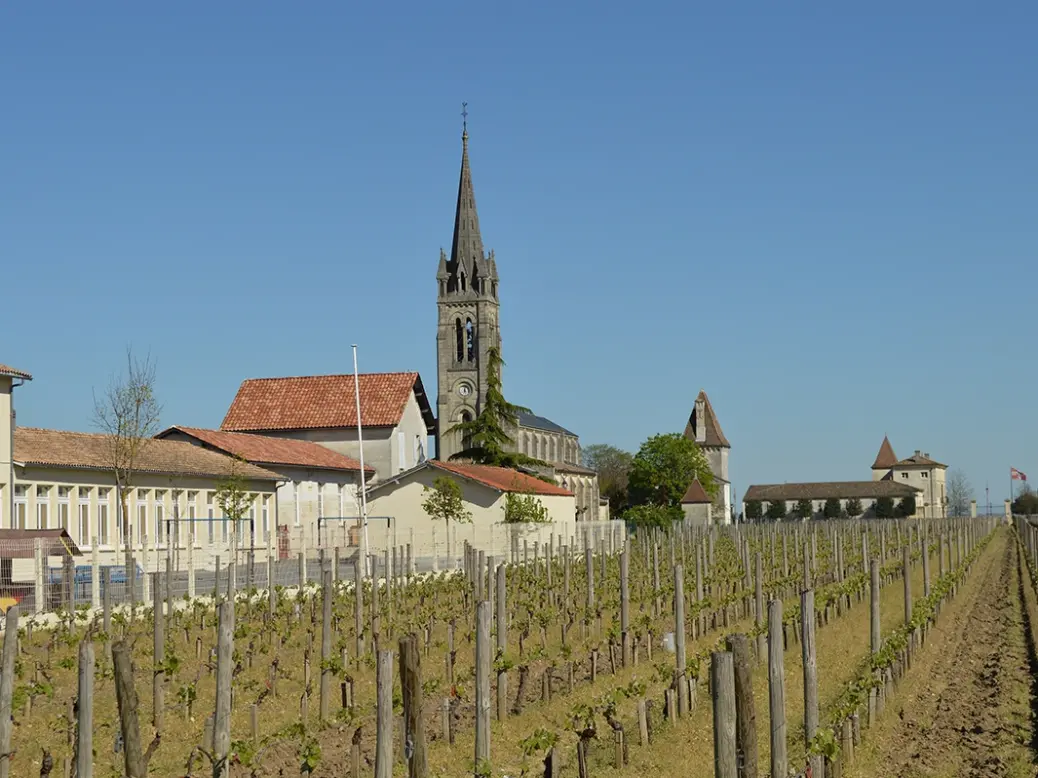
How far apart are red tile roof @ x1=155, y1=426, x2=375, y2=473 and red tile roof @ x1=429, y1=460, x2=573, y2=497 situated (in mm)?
5668

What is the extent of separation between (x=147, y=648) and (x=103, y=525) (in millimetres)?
21820

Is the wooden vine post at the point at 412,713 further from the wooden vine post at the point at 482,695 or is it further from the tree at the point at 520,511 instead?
the tree at the point at 520,511

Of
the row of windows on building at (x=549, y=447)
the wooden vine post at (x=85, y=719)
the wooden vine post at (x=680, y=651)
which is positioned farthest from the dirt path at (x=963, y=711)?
the row of windows on building at (x=549, y=447)

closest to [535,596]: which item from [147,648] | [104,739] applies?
[147,648]

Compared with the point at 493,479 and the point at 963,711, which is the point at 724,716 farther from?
the point at 493,479

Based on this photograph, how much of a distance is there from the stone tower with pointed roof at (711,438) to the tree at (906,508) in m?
18.7

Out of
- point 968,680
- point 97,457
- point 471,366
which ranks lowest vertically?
point 968,680

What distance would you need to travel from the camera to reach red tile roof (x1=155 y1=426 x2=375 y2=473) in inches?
2188

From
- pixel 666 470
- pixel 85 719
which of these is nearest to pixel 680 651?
pixel 85 719

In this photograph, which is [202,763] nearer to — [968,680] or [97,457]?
[968,680]

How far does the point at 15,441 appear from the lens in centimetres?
4138

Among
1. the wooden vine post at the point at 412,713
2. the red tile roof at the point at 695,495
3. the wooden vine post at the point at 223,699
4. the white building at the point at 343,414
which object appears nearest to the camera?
the wooden vine post at the point at 412,713

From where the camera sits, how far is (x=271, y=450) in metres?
59.2

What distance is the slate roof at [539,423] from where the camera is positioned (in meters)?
133
